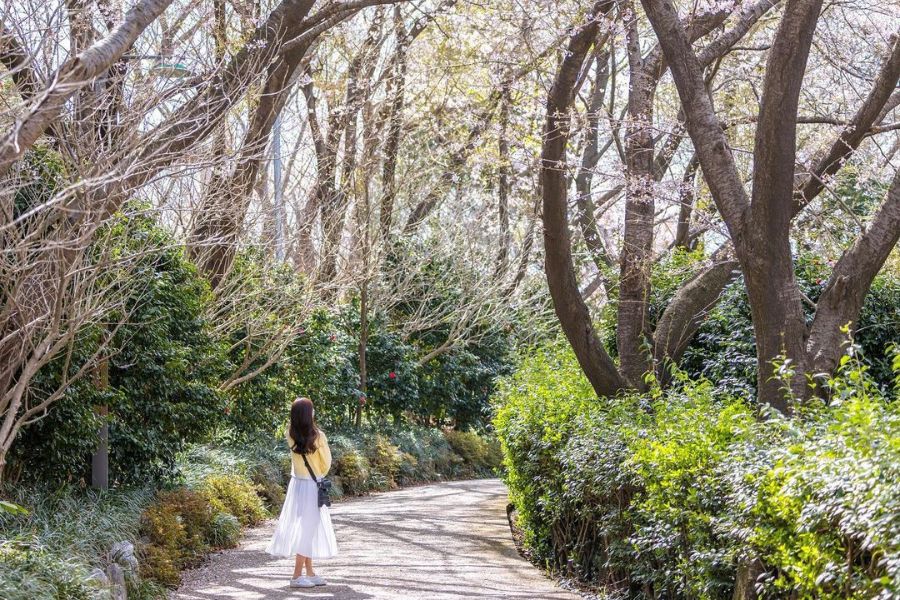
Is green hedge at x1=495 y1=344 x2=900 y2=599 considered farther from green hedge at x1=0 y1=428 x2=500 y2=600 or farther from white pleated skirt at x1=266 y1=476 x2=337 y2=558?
green hedge at x1=0 y1=428 x2=500 y2=600

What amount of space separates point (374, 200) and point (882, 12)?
854cm

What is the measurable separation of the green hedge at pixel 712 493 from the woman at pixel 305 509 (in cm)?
190

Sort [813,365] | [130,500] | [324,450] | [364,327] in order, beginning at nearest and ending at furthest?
[813,365], [324,450], [130,500], [364,327]

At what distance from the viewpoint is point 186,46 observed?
28.0 ft

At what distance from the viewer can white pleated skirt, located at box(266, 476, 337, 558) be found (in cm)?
817

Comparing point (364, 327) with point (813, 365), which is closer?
point (813, 365)

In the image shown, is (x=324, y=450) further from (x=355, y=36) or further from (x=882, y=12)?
(x=355, y=36)

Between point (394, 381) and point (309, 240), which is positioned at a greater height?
point (309, 240)

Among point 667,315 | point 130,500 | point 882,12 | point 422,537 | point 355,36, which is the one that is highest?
point 355,36

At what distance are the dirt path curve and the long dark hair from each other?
110cm

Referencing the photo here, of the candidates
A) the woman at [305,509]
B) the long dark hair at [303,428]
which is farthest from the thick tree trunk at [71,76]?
the woman at [305,509]

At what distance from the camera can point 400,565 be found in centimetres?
920

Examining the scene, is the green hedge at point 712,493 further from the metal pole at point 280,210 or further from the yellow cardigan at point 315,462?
the metal pole at point 280,210

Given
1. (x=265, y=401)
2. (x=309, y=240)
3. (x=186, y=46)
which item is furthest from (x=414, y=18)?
(x=186, y=46)
